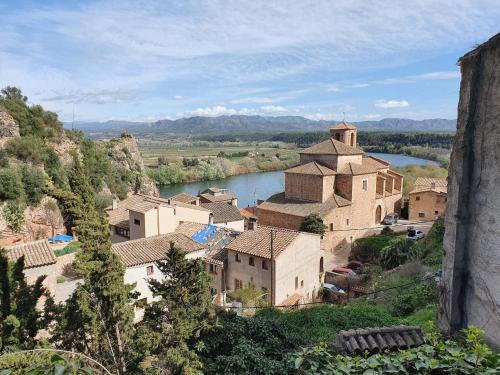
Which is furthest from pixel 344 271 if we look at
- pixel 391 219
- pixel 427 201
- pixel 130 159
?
pixel 130 159

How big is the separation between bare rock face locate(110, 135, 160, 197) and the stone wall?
51.9 m

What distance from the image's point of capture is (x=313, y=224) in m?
24.5

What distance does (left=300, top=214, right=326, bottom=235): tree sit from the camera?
80.2 feet

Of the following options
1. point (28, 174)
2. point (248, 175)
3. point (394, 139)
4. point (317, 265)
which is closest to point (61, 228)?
point (28, 174)

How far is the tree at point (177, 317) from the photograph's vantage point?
7.01 metres

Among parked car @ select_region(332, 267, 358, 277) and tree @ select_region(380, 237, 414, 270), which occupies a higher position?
tree @ select_region(380, 237, 414, 270)

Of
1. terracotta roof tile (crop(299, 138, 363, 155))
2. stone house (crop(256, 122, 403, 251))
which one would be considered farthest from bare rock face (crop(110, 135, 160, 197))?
terracotta roof tile (crop(299, 138, 363, 155))

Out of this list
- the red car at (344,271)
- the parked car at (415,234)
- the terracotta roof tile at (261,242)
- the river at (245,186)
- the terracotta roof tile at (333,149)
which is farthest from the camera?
the river at (245,186)

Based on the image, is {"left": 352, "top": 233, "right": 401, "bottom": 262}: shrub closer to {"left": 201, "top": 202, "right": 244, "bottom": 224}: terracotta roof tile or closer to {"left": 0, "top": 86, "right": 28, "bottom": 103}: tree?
{"left": 201, "top": 202, "right": 244, "bottom": 224}: terracotta roof tile

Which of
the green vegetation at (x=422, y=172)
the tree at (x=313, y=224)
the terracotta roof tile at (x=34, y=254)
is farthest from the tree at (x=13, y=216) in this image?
the green vegetation at (x=422, y=172)

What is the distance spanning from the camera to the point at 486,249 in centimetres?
463

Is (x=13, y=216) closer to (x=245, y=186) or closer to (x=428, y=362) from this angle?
(x=428, y=362)

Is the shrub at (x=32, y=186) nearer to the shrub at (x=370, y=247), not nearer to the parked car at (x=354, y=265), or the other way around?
the parked car at (x=354, y=265)

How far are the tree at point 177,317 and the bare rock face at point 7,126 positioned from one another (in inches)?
1270
